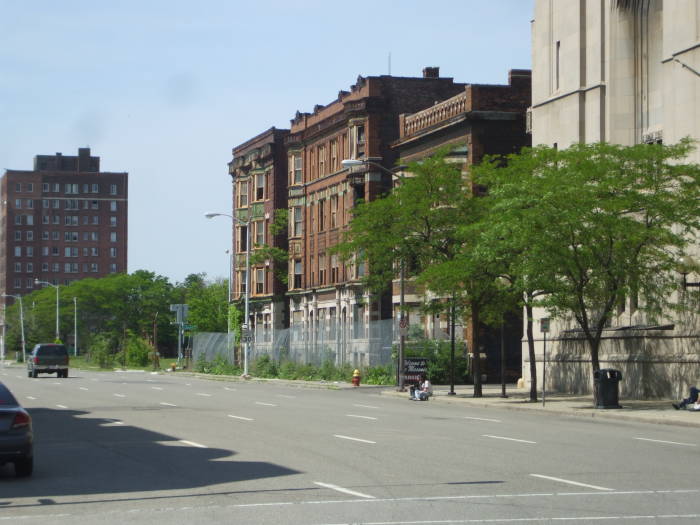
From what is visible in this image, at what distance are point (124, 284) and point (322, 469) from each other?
148m

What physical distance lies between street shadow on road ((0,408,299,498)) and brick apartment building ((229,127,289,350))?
61.6m

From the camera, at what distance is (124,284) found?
6358 inches

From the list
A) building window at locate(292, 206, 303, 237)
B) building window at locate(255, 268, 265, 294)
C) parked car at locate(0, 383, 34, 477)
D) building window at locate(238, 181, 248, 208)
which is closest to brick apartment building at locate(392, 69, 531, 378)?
building window at locate(292, 206, 303, 237)

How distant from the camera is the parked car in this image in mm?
15422

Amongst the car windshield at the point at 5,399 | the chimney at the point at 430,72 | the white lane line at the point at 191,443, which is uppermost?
the chimney at the point at 430,72

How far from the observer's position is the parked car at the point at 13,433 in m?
15.4

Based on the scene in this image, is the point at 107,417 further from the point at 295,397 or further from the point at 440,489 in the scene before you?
the point at 440,489

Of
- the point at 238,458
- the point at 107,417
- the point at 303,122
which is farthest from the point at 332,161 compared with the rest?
the point at 238,458

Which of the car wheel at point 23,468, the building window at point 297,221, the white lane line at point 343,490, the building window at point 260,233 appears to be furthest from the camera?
the building window at point 260,233

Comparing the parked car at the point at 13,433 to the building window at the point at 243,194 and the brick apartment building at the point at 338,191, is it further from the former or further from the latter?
the building window at the point at 243,194

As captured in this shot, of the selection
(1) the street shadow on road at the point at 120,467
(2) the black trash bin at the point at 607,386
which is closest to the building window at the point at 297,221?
(2) the black trash bin at the point at 607,386

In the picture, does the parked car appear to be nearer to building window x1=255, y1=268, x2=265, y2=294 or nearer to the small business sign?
the small business sign

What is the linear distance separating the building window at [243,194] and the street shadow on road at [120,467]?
226ft

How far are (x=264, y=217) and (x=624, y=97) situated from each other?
48.9 m
